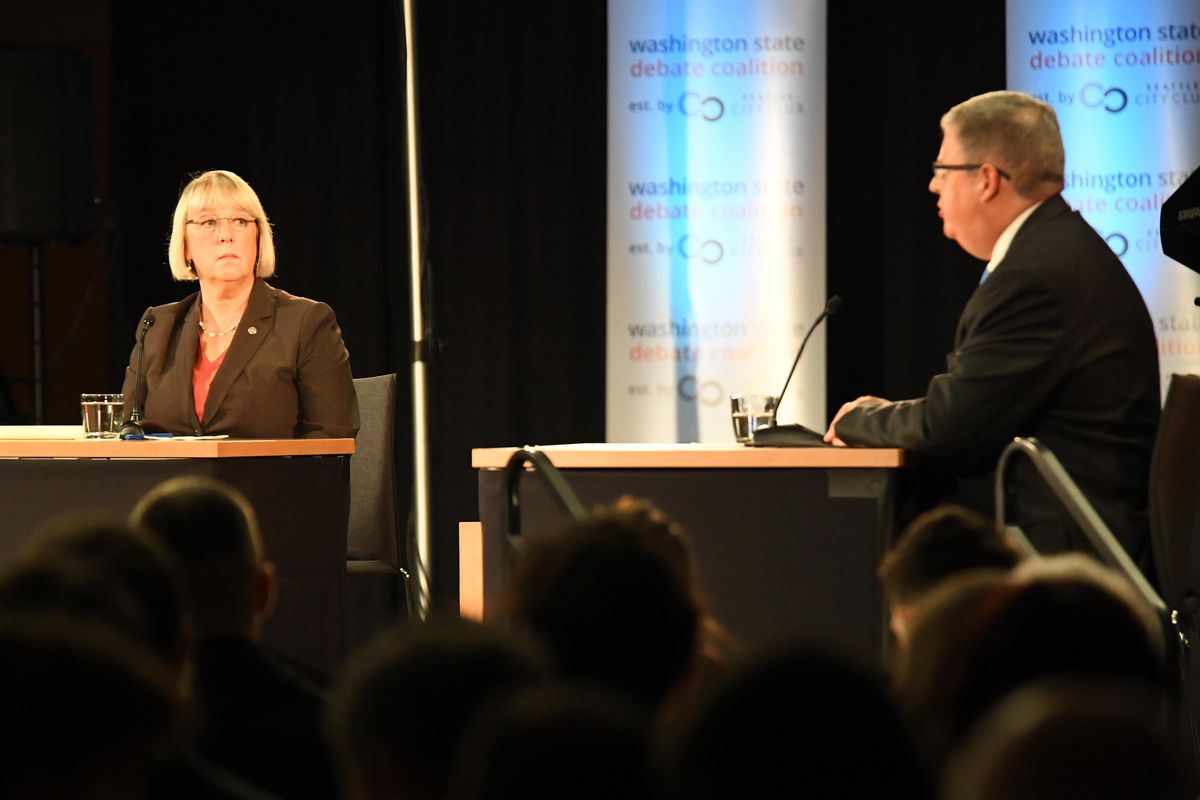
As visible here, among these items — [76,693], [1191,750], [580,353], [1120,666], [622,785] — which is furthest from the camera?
[580,353]

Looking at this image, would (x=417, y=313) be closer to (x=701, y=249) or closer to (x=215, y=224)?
(x=701, y=249)

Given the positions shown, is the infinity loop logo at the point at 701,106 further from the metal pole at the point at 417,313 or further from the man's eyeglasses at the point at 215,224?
the man's eyeglasses at the point at 215,224

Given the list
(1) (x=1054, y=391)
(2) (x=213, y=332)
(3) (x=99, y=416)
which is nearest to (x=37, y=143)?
(2) (x=213, y=332)

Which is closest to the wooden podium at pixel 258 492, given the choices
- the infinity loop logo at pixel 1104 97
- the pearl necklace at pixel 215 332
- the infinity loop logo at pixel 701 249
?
the pearl necklace at pixel 215 332

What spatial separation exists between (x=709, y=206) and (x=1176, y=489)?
3654 millimetres

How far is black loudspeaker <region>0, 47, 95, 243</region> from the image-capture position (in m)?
6.55

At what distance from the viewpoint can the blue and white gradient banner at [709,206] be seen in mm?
6441

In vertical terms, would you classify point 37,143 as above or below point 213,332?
above

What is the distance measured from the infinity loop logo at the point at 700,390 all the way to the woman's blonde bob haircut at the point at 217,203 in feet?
6.90

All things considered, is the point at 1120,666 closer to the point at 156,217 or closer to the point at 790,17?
the point at 790,17

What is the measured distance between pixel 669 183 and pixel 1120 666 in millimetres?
5336

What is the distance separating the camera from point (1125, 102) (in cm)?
623

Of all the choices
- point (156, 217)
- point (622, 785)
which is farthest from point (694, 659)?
point (156, 217)

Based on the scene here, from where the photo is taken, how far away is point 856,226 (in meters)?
6.74
